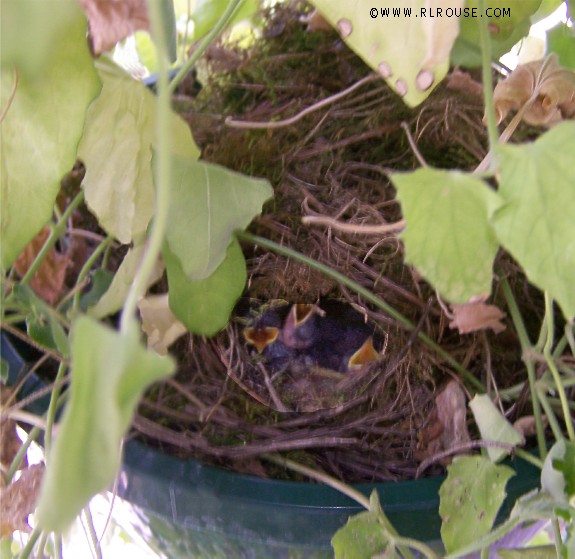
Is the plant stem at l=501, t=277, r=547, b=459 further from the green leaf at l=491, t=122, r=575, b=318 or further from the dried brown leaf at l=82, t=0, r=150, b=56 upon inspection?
the dried brown leaf at l=82, t=0, r=150, b=56

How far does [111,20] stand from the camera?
10.7 inches

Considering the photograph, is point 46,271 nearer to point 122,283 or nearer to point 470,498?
point 122,283

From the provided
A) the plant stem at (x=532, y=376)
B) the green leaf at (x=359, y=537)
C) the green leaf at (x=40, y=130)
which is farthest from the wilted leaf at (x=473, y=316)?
the green leaf at (x=40, y=130)

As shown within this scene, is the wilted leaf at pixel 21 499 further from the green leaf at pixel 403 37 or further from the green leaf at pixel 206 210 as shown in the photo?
the green leaf at pixel 403 37

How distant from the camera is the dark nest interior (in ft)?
1.23

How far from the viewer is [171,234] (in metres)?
0.29

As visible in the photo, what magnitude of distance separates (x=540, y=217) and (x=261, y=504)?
0.23m

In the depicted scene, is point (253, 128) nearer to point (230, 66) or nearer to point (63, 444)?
point (230, 66)

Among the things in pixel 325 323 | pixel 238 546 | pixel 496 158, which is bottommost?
pixel 238 546

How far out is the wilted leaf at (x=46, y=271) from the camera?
0.44 meters

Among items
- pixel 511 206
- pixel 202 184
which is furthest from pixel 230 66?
pixel 511 206

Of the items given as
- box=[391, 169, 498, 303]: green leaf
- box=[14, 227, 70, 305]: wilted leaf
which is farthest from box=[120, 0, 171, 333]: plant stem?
box=[14, 227, 70, 305]: wilted leaf

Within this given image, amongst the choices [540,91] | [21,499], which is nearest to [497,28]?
[540,91]

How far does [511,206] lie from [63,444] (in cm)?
17
